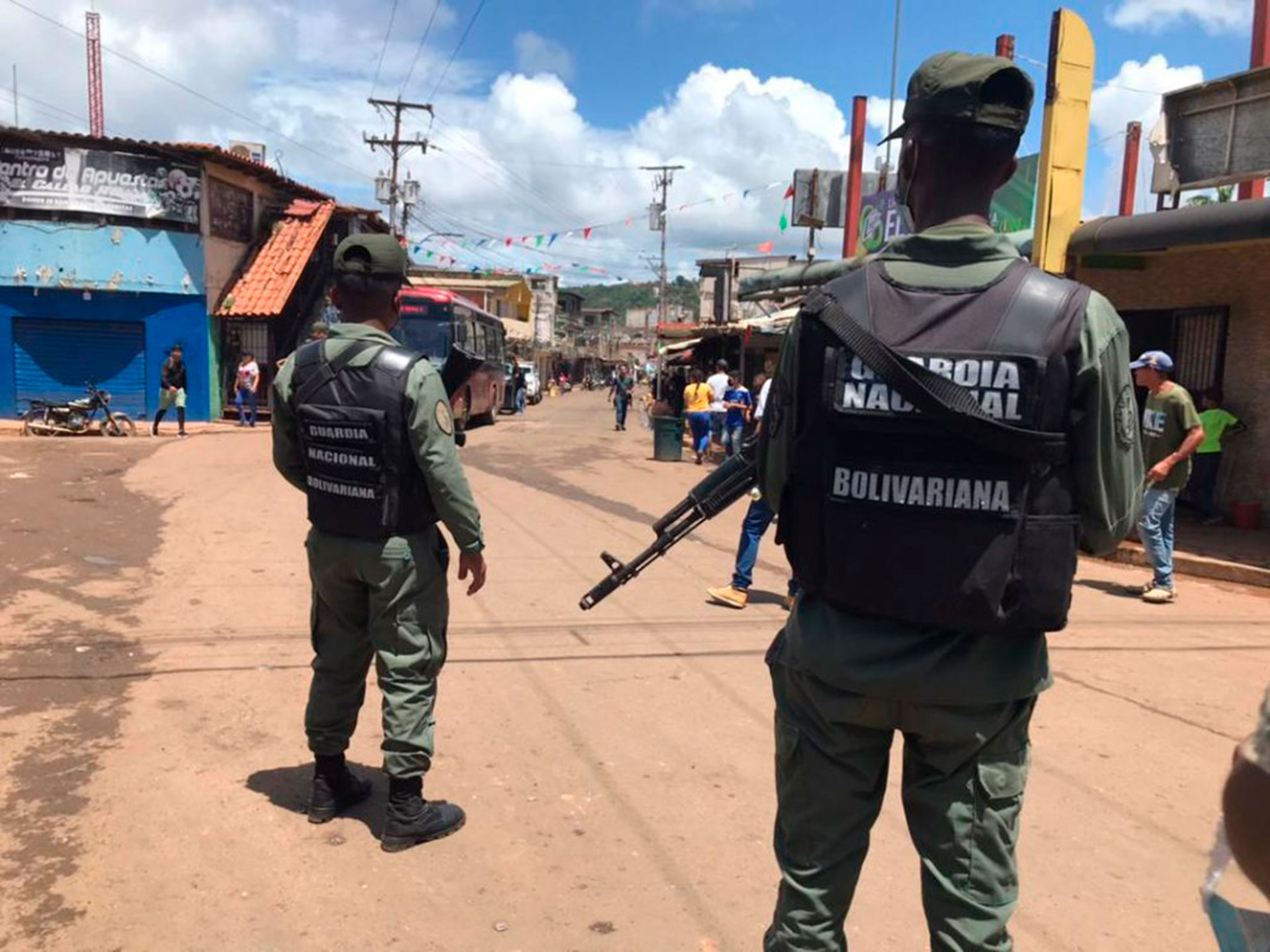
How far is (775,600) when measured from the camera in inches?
259

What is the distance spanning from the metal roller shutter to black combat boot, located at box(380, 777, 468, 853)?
65.7 ft

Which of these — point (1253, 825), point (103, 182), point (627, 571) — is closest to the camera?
point (1253, 825)

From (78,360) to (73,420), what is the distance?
4.21m

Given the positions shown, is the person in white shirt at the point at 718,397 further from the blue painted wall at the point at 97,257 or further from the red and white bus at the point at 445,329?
the blue painted wall at the point at 97,257

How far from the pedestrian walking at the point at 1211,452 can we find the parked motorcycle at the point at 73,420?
16.7 meters

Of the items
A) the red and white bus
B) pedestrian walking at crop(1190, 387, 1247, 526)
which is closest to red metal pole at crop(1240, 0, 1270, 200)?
pedestrian walking at crop(1190, 387, 1247, 526)

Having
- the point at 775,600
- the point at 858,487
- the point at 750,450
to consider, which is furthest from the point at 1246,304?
the point at 858,487

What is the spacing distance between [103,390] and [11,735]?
18.8m

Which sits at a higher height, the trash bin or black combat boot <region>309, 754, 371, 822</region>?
the trash bin

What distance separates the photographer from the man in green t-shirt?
6.66 metres

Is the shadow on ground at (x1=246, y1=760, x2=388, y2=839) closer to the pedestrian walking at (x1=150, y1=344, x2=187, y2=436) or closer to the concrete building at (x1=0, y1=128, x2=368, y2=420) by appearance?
the pedestrian walking at (x1=150, y1=344, x2=187, y2=436)

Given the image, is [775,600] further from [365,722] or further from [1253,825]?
[1253,825]

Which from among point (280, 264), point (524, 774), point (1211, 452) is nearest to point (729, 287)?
point (280, 264)

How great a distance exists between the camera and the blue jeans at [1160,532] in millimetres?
6848
